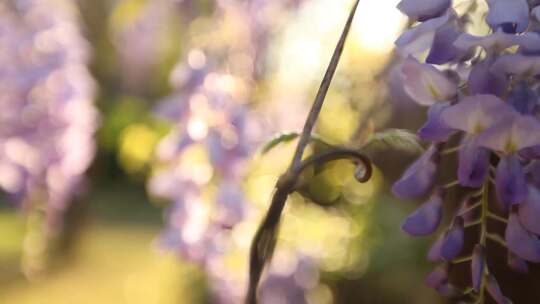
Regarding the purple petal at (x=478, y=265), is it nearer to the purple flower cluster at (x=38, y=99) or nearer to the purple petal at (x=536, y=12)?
the purple petal at (x=536, y=12)

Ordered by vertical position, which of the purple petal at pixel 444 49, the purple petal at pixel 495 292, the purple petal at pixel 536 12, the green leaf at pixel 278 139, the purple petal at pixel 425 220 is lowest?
the purple petal at pixel 495 292

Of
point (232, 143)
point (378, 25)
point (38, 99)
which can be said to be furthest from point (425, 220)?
point (38, 99)

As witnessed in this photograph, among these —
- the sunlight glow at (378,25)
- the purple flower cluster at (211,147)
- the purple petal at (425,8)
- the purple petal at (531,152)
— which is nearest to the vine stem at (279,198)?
the purple petal at (425,8)

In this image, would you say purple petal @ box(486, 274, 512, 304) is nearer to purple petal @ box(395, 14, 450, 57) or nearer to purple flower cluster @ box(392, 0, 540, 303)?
purple flower cluster @ box(392, 0, 540, 303)

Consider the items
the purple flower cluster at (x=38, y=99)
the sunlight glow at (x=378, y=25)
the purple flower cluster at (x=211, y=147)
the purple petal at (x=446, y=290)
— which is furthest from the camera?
the purple flower cluster at (x=38, y=99)

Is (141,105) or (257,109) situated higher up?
(257,109)

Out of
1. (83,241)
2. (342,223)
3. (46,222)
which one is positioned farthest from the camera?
(83,241)

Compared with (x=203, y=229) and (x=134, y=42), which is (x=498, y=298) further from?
(x=134, y=42)

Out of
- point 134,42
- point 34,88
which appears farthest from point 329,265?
point 134,42
